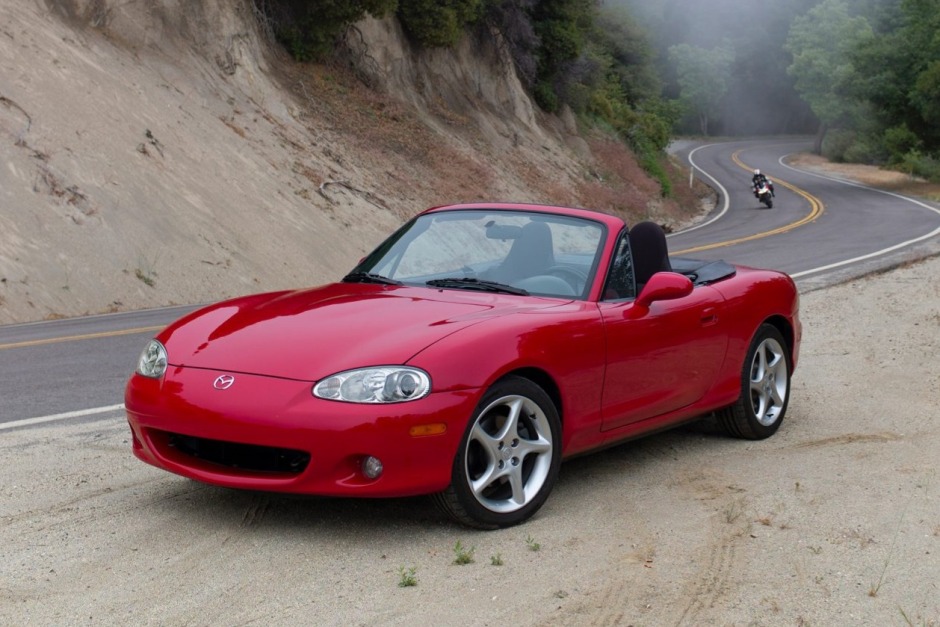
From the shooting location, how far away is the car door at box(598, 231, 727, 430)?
19.0 ft

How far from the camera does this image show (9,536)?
16.1 feet

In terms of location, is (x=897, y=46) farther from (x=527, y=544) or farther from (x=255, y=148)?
(x=527, y=544)

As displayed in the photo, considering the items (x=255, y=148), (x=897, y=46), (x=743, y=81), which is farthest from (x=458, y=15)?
(x=743, y=81)

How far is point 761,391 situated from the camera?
282 inches

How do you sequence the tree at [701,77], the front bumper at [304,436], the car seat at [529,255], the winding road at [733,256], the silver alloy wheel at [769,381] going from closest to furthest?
1. the front bumper at [304,436]
2. the car seat at [529,255]
3. the silver alloy wheel at [769,381]
4. the winding road at [733,256]
5. the tree at [701,77]

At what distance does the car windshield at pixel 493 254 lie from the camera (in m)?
6.00

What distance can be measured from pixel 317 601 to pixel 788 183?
198 feet

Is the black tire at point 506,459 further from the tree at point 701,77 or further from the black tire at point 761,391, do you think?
the tree at point 701,77

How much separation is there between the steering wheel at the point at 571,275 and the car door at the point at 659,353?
155 millimetres

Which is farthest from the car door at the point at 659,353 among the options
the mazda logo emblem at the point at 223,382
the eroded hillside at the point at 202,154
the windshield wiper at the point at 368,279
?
the eroded hillside at the point at 202,154

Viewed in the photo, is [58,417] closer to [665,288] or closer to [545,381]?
[545,381]

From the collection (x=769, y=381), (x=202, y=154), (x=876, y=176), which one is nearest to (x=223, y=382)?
(x=769, y=381)

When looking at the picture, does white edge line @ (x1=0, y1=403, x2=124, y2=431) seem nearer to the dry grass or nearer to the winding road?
the winding road

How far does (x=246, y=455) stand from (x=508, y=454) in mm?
1107
